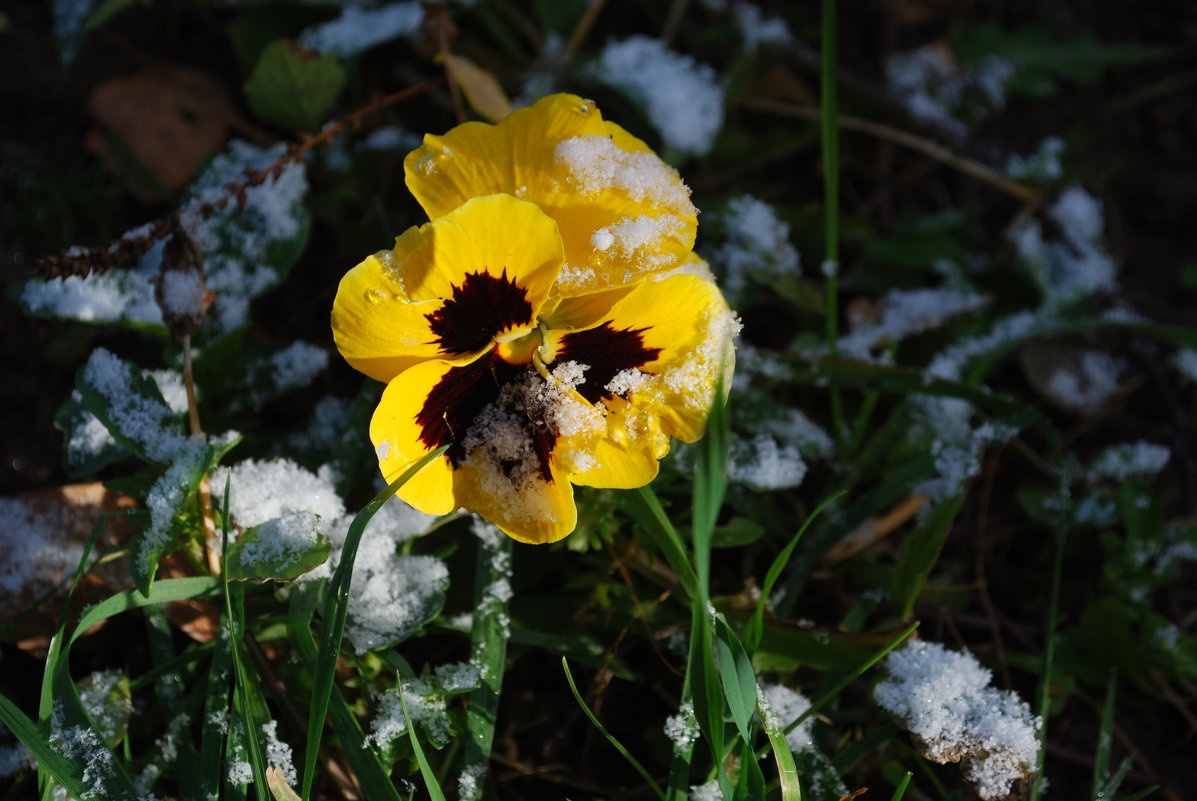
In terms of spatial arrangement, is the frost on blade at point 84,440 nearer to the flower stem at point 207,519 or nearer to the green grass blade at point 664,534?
the flower stem at point 207,519

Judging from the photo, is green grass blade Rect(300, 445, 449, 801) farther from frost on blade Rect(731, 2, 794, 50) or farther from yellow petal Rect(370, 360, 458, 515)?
frost on blade Rect(731, 2, 794, 50)

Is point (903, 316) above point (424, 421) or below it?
below

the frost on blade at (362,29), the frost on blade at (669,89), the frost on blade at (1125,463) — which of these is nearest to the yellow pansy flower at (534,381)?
the frost on blade at (669,89)

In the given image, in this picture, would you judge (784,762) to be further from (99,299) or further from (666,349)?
(99,299)

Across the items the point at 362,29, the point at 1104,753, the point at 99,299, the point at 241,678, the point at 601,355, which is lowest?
the point at 1104,753

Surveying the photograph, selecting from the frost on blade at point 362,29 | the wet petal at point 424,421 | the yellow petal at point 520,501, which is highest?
the frost on blade at point 362,29

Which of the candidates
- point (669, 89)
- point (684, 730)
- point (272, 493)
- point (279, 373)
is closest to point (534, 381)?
point (272, 493)

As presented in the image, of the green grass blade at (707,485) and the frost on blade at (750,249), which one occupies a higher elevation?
the green grass blade at (707,485)
